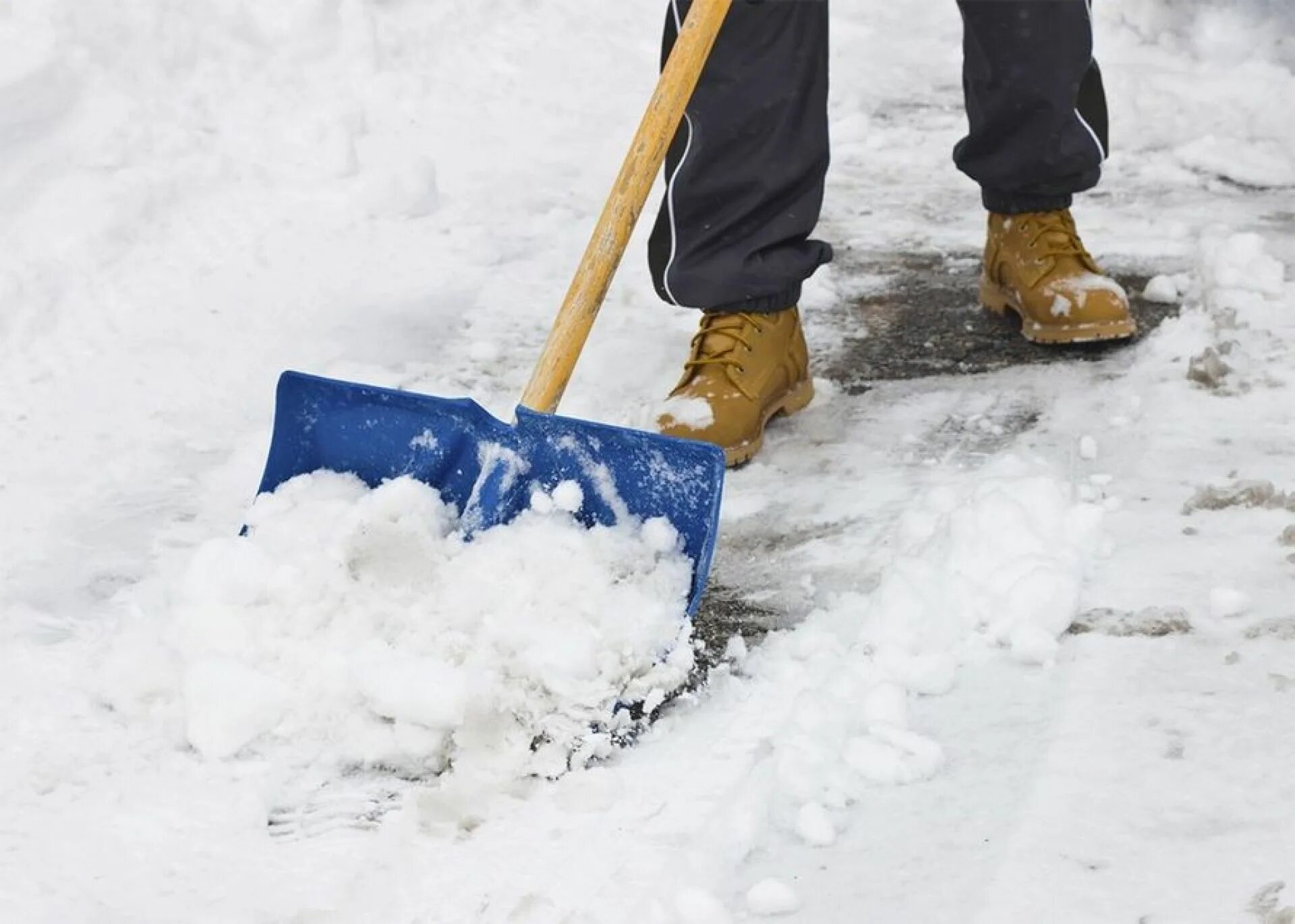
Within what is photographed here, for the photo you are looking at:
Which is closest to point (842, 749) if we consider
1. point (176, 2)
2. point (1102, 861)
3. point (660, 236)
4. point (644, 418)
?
point (1102, 861)

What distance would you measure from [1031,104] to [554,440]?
1249 mm

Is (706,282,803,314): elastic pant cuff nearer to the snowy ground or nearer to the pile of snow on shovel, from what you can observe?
the snowy ground

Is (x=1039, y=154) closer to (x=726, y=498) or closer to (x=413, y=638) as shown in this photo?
(x=726, y=498)

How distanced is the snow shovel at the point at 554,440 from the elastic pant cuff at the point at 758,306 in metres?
0.42

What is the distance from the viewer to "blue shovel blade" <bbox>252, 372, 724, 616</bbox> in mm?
1961

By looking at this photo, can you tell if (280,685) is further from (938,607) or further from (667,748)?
(938,607)

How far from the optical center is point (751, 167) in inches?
100

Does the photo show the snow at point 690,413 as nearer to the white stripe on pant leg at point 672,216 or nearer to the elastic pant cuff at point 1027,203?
the white stripe on pant leg at point 672,216

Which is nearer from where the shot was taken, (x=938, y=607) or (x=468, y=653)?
(x=468, y=653)

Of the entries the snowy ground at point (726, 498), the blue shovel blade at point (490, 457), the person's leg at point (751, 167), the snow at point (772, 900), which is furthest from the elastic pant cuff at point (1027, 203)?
the snow at point (772, 900)

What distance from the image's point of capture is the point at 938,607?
6.35 ft

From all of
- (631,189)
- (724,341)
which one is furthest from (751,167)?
(631,189)

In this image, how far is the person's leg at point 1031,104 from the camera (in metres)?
2.74

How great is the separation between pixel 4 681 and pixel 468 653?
59 centimetres
